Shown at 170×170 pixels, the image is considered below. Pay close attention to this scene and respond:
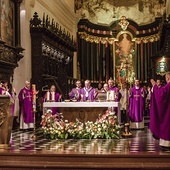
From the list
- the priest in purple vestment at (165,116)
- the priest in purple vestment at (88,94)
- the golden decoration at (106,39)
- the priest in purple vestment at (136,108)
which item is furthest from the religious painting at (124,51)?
the priest in purple vestment at (165,116)

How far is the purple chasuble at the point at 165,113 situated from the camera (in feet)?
28.0

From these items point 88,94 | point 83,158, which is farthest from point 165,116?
point 88,94

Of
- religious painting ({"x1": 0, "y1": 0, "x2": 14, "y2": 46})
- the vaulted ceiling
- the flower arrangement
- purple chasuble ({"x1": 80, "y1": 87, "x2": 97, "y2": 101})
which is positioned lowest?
the flower arrangement

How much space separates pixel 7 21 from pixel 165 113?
8.40m

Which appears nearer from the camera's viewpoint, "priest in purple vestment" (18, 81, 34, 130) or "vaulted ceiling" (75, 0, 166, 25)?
"priest in purple vestment" (18, 81, 34, 130)

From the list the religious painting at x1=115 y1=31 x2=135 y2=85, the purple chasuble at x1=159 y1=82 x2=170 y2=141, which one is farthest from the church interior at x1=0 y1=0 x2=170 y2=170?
the purple chasuble at x1=159 y1=82 x2=170 y2=141

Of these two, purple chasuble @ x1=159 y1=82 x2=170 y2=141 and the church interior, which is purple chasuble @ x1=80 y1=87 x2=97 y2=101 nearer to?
the church interior

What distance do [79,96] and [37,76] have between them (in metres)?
4.62

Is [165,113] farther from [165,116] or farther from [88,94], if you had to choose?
[88,94]

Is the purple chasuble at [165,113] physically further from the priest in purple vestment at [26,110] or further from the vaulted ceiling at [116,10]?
the vaulted ceiling at [116,10]

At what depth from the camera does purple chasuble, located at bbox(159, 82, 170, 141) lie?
28.0 ft

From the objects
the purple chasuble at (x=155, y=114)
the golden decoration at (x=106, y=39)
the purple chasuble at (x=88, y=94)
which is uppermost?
the golden decoration at (x=106, y=39)

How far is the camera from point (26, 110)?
14852 millimetres

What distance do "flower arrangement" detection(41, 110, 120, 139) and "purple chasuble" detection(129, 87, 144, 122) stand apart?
4.03 meters
